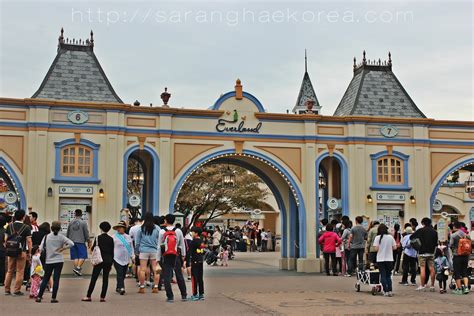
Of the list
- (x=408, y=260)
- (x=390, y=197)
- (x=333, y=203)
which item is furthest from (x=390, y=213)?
(x=408, y=260)

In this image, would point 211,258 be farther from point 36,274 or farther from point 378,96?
point 36,274

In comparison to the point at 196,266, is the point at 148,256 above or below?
above

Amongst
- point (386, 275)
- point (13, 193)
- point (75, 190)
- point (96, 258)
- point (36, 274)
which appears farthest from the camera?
point (13, 193)

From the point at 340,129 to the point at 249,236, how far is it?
2209 cm

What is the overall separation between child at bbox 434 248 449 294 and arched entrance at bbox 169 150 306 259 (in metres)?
7.85

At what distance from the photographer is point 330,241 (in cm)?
2170

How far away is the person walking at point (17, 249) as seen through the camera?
14586 mm

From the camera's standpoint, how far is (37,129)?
72.7ft

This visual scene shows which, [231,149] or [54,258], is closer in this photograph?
[54,258]

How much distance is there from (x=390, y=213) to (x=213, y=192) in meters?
17.4

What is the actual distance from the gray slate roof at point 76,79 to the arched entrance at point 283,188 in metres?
3.55

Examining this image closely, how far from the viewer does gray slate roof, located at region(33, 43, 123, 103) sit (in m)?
23.3

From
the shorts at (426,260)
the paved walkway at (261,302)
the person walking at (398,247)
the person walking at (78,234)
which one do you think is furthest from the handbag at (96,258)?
the person walking at (398,247)

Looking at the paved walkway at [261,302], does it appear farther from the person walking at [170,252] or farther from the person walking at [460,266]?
the person walking at [170,252]
